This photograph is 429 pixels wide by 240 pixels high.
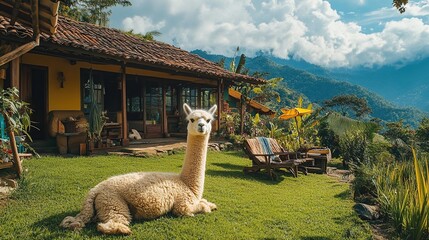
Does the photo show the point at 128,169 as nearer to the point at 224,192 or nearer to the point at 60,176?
the point at 60,176

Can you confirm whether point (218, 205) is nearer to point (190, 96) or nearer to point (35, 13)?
point (35, 13)

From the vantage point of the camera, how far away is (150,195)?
12.4 ft

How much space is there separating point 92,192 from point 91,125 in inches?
234

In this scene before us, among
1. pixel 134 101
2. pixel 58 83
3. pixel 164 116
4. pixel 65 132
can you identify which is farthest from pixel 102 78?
pixel 164 116

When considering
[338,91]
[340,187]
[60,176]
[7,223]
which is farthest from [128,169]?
[338,91]

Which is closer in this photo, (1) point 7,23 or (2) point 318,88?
(1) point 7,23

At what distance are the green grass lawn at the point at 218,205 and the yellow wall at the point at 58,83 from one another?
2.62m

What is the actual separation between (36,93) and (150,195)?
8.23m

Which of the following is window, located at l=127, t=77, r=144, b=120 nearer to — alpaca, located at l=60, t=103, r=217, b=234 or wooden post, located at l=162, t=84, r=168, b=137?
wooden post, located at l=162, t=84, r=168, b=137

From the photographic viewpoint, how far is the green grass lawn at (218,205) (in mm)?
3701

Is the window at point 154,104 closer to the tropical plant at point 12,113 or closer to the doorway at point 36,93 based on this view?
the doorway at point 36,93

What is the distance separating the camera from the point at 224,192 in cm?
586

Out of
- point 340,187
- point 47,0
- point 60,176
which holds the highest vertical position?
point 47,0

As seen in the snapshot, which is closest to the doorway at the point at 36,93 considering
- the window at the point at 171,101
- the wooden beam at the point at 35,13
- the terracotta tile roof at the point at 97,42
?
the terracotta tile roof at the point at 97,42
